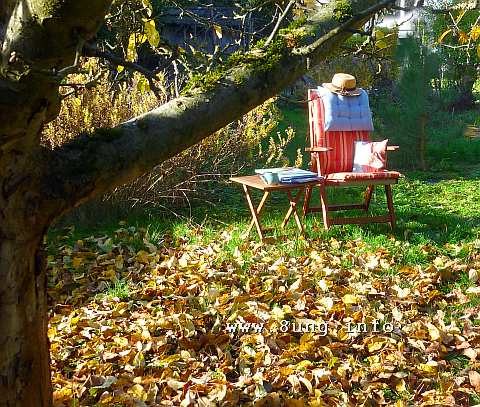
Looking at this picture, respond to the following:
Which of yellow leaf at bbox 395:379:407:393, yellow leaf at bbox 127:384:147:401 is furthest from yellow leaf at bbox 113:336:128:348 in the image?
yellow leaf at bbox 395:379:407:393

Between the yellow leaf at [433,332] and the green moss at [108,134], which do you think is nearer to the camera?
the green moss at [108,134]

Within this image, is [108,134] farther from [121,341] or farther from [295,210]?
[295,210]

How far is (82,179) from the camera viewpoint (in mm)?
1797

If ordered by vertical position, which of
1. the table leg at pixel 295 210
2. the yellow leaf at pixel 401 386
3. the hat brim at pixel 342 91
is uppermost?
the hat brim at pixel 342 91

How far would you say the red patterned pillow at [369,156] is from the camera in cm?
616

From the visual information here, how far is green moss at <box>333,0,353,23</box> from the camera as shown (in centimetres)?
214

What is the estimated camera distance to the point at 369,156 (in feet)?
20.5

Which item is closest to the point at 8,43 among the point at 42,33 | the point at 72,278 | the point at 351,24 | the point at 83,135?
the point at 42,33

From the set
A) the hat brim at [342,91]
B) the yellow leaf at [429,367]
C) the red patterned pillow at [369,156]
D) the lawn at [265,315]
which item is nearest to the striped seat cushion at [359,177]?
the lawn at [265,315]

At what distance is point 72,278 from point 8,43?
291 cm

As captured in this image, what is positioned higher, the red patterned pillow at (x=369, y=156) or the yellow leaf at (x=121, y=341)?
the red patterned pillow at (x=369, y=156)

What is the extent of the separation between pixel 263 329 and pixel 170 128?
1.72 metres

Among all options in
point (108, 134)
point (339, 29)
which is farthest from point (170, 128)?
point (339, 29)

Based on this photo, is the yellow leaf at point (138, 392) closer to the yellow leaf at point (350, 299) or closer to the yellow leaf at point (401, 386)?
the yellow leaf at point (401, 386)
